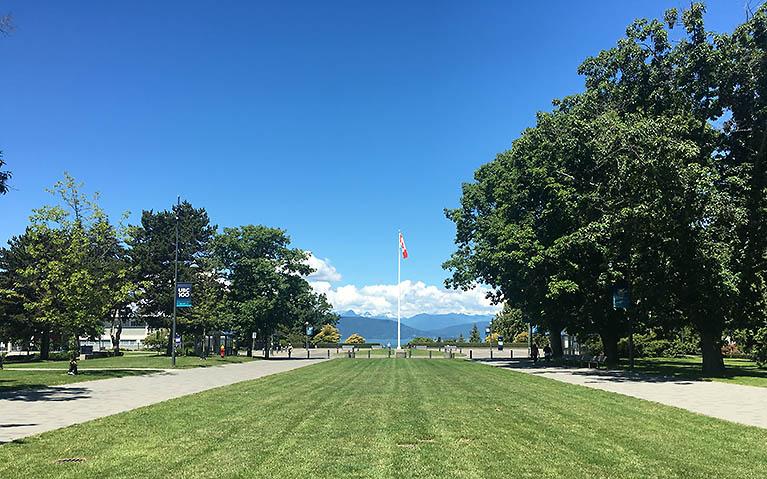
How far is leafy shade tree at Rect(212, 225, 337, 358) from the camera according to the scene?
51.0 m

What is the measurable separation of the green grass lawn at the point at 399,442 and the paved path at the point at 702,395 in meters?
1.01

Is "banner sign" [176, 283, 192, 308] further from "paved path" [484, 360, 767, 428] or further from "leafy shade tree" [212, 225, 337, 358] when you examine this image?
"paved path" [484, 360, 767, 428]

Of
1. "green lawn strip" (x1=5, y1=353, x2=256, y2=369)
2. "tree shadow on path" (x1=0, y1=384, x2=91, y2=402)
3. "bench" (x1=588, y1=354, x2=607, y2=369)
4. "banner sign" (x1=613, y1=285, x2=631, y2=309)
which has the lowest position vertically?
"green lawn strip" (x1=5, y1=353, x2=256, y2=369)

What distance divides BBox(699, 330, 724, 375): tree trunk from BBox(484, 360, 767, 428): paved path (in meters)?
3.34

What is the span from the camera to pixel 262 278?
52062 millimetres

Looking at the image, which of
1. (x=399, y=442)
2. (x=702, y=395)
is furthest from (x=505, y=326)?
(x=399, y=442)

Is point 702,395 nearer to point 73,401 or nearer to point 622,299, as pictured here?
point 622,299

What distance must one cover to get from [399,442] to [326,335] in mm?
102507

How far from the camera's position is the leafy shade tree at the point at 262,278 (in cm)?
5097

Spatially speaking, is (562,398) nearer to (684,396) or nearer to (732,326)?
(684,396)

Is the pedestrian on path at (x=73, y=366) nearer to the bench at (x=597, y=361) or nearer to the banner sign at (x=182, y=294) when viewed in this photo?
the banner sign at (x=182, y=294)

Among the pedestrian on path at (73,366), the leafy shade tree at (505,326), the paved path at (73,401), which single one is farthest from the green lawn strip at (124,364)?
the leafy shade tree at (505,326)

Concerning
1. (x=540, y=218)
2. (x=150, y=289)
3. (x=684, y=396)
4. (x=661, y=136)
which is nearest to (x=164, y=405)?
(x=684, y=396)

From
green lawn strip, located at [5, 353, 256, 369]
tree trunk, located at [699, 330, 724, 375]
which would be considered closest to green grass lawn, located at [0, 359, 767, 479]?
tree trunk, located at [699, 330, 724, 375]
